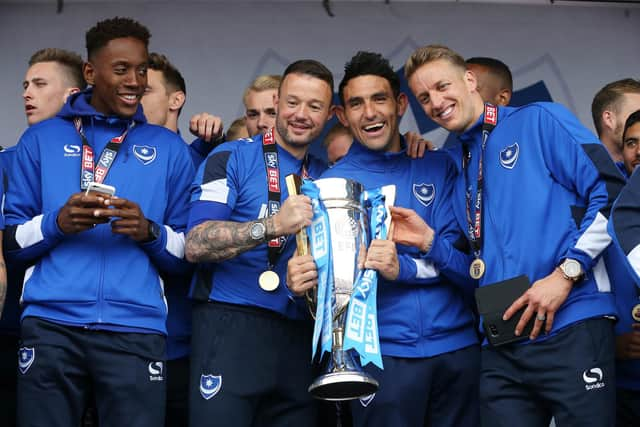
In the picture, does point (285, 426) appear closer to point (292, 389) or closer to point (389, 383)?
point (292, 389)

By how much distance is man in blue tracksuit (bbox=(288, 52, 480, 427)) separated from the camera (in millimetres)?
3240

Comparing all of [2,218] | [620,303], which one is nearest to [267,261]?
[2,218]

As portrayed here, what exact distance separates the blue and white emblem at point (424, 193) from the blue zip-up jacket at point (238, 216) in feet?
1.64

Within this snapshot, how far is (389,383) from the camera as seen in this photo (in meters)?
3.25

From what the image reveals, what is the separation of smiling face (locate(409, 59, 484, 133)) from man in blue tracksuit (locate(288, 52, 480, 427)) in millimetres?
195

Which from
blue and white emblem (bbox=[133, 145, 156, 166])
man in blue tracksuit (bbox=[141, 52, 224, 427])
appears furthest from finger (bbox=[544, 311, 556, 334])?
blue and white emblem (bbox=[133, 145, 156, 166])

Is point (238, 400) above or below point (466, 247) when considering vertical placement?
below

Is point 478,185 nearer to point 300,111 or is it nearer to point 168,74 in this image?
point 300,111

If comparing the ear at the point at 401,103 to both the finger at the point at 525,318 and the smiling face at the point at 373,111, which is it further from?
the finger at the point at 525,318

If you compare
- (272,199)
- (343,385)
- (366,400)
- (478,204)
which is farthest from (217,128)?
(343,385)

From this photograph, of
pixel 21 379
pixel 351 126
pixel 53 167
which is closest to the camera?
pixel 21 379

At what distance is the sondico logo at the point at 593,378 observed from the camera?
291 centimetres

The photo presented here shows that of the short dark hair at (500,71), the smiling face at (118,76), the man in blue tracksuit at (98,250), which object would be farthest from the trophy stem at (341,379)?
the short dark hair at (500,71)

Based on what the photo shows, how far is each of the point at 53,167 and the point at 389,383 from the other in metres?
1.45
